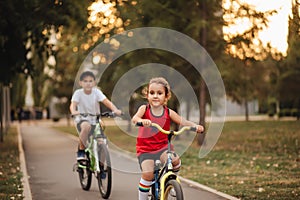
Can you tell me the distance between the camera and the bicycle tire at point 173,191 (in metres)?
5.79

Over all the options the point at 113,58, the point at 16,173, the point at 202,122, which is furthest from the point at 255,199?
the point at 113,58

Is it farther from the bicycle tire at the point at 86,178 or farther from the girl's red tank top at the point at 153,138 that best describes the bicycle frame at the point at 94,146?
the girl's red tank top at the point at 153,138

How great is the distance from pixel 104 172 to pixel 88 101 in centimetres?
140

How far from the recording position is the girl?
251 inches

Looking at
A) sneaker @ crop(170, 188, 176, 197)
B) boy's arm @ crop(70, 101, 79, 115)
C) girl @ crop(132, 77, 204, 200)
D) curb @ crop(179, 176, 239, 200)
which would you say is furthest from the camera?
boy's arm @ crop(70, 101, 79, 115)

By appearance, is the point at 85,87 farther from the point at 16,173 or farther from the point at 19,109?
the point at 19,109

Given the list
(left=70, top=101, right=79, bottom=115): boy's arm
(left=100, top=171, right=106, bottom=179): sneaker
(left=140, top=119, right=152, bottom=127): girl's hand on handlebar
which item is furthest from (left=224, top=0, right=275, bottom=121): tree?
(left=140, top=119, right=152, bottom=127): girl's hand on handlebar

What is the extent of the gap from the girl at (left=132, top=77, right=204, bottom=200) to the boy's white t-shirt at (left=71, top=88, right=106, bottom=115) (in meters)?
3.32

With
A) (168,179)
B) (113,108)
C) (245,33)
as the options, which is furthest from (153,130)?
(245,33)

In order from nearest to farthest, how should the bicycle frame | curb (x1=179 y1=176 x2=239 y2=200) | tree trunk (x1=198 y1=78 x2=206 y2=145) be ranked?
curb (x1=179 y1=176 x2=239 y2=200)
the bicycle frame
tree trunk (x1=198 y1=78 x2=206 y2=145)

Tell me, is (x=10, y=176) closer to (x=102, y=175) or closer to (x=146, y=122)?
(x=102, y=175)

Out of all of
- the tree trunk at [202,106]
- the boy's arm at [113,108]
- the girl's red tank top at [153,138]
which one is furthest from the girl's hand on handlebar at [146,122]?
the tree trunk at [202,106]

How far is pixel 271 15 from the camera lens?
1638cm

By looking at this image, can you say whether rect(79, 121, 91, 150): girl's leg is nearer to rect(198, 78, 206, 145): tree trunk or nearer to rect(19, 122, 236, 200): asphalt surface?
rect(19, 122, 236, 200): asphalt surface
